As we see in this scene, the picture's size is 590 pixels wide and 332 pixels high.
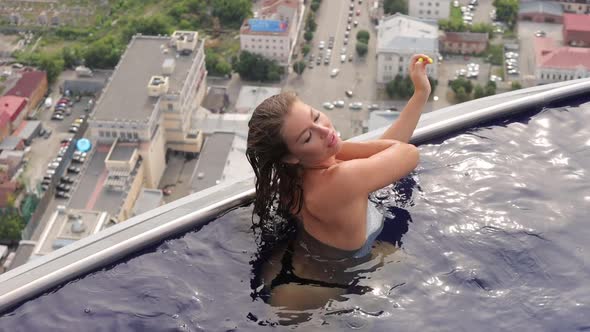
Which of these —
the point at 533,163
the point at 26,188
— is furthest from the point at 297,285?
the point at 26,188

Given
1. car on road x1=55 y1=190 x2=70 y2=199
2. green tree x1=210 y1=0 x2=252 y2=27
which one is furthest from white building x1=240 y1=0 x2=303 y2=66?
car on road x1=55 y1=190 x2=70 y2=199

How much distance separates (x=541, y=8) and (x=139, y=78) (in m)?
5.73

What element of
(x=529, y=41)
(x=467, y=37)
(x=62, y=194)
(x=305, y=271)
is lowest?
(x=62, y=194)

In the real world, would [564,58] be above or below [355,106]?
above

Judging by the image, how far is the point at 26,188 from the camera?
888 cm

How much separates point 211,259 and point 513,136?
74 cm

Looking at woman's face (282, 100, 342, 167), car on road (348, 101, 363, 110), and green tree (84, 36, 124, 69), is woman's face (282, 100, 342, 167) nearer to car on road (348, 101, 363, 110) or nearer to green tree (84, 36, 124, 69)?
car on road (348, 101, 363, 110)

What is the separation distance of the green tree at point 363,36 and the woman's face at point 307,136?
32.7 ft

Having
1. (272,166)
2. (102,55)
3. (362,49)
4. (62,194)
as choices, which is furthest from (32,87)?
(272,166)

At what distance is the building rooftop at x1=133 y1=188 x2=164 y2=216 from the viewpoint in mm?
8398

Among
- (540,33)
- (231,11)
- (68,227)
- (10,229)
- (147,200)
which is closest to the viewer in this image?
(68,227)

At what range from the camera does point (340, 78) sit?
1083cm

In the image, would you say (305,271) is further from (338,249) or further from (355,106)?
(355,106)

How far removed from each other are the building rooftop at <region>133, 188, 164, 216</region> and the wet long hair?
6825 millimetres
